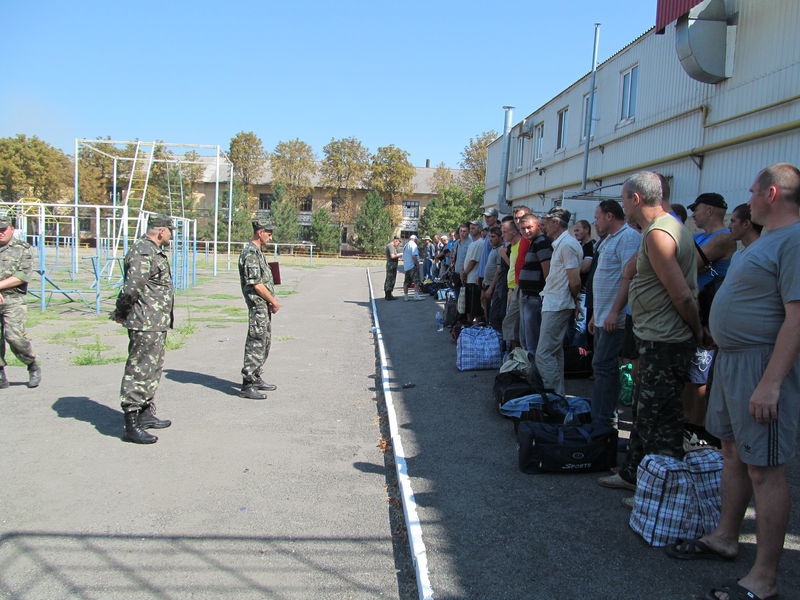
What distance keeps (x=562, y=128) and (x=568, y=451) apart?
17635mm

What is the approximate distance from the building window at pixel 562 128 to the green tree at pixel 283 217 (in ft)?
130

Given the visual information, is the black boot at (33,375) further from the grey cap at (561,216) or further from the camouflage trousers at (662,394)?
the camouflage trousers at (662,394)

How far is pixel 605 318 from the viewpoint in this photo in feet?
16.3

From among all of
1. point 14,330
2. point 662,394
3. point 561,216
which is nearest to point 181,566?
point 662,394

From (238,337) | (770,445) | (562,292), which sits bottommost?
(238,337)

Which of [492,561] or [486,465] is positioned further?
[486,465]

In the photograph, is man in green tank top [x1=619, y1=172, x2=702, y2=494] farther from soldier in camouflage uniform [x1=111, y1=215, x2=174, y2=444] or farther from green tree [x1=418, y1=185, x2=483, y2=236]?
green tree [x1=418, y1=185, x2=483, y2=236]

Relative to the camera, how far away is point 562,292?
6113mm

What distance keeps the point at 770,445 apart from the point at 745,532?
3.90ft

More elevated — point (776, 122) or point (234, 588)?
point (776, 122)

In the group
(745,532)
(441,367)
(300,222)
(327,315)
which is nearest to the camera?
(745,532)

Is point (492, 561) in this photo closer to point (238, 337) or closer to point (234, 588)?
point (234, 588)

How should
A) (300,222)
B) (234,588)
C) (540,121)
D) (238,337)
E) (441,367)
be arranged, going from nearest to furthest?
(234,588) → (441,367) → (238,337) → (540,121) → (300,222)

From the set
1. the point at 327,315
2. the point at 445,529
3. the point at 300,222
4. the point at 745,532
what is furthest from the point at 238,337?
the point at 300,222
